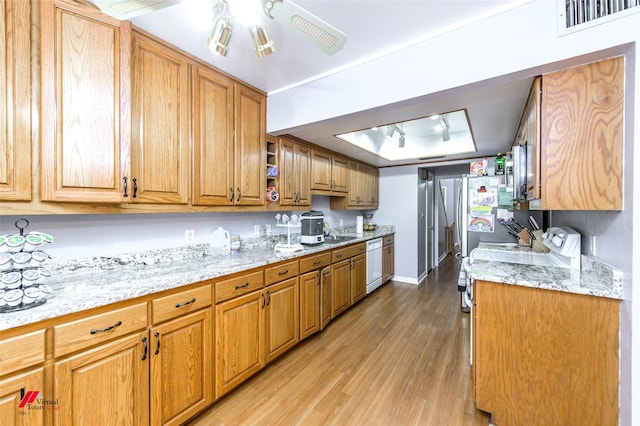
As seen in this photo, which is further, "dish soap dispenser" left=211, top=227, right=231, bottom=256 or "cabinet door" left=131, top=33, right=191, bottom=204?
"dish soap dispenser" left=211, top=227, right=231, bottom=256

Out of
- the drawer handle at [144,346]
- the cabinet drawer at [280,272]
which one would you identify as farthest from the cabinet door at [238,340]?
the drawer handle at [144,346]

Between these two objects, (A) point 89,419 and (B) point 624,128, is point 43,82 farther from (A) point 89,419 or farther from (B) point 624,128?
(B) point 624,128

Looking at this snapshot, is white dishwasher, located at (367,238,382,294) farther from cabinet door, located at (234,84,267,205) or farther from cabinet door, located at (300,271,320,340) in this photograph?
cabinet door, located at (234,84,267,205)

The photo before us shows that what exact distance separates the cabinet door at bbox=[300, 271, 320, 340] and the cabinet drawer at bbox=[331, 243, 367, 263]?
1.23ft

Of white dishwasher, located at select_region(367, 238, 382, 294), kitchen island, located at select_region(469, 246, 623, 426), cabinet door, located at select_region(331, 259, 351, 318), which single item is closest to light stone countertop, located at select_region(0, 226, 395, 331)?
cabinet door, located at select_region(331, 259, 351, 318)

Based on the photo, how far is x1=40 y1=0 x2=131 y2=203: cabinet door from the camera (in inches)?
50.4

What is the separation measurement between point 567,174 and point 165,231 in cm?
273

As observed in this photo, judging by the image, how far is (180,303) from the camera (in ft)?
4.93

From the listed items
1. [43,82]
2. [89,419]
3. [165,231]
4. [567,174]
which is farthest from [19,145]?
[567,174]

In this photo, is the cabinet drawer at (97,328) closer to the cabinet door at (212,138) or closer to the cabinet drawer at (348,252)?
the cabinet door at (212,138)

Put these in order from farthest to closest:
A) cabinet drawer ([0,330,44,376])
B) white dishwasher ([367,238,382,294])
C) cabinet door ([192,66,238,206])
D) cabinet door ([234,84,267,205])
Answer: white dishwasher ([367,238,382,294]), cabinet door ([234,84,267,205]), cabinet door ([192,66,238,206]), cabinet drawer ([0,330,44,376])

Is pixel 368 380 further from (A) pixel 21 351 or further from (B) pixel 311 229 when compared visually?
(A) pixel 21 351

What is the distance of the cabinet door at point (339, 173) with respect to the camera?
3678 mm

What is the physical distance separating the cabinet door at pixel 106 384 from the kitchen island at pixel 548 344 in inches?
78.0
